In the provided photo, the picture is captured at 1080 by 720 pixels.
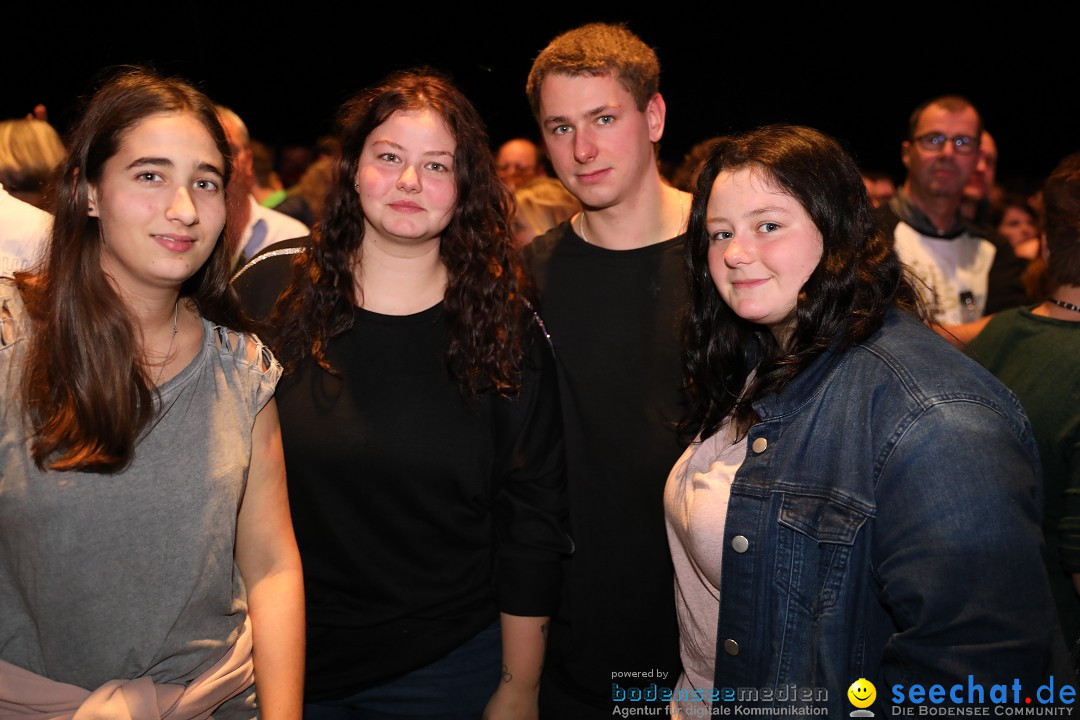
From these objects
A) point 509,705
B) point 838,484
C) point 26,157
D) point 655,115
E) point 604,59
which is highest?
point 604,59

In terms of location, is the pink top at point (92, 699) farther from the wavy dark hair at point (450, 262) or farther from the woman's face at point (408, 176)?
the woman's face at point (408, 176)

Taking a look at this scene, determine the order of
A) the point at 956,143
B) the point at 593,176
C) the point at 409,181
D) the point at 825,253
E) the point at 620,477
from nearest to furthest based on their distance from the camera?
the point at 825,253, the point at 409,181, the point at 620,477, the point at 593,176, the point at 956,143

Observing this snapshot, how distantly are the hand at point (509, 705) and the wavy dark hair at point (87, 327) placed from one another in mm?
1093

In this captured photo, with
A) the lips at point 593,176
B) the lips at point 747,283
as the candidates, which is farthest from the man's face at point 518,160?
the lips at point 747,283

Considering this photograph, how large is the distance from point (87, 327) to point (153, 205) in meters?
0.26

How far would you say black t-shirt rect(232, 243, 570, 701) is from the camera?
2.02 m

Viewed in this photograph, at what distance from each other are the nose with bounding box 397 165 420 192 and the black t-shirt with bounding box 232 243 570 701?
1.04ft

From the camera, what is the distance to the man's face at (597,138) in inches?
96.0

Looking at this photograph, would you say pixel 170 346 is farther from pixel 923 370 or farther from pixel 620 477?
pixel 923 370

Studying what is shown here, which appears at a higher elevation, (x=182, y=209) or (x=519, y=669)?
(x=182, y=209)

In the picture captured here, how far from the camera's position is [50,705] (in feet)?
5.06

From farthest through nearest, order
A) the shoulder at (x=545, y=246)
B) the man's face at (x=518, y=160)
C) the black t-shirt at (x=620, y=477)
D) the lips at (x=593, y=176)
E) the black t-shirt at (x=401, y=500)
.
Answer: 1. the man's face at (x=518, y=160)
2. the shoulder at (x=545, y=246)
3. the lips at (x=593, y=176)
4. the black t-shirt at (x=620, y=477)
5. the black t-shirt at (x=401, y=500)

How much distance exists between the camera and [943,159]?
3883 millimetres

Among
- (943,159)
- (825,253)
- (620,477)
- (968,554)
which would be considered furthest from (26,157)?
(943,159)
